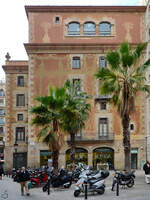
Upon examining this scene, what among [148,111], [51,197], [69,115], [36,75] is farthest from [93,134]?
[51,197]

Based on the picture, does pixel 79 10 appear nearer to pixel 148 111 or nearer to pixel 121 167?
pixel 148 111

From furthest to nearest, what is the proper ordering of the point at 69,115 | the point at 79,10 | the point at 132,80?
the point at 79,10 → the point at 69,115 → the point at 132,80

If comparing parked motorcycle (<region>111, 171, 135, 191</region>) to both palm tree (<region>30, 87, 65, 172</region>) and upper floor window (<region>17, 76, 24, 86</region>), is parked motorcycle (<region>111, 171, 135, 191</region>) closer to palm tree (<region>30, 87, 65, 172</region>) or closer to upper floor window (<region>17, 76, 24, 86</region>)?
palm tree (<region>30, 87, 65, 172</region>)

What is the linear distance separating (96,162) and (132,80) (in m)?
20.6

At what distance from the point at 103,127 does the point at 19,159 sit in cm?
1124

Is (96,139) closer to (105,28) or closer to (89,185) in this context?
(105,28)

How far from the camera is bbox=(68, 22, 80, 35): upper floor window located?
4381cm

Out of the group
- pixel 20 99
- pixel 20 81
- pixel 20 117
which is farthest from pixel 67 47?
pixel 20 117

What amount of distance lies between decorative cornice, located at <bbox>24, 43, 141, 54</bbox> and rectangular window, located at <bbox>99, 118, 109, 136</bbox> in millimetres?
7702

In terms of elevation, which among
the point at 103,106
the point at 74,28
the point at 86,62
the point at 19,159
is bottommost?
the point at 19,159

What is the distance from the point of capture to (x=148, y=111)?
40.4 meters

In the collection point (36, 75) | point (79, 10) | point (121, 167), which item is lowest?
point (121, 167)

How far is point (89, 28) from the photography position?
44.1 meters

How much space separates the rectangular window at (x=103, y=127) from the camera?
A: 4197 centimetres
